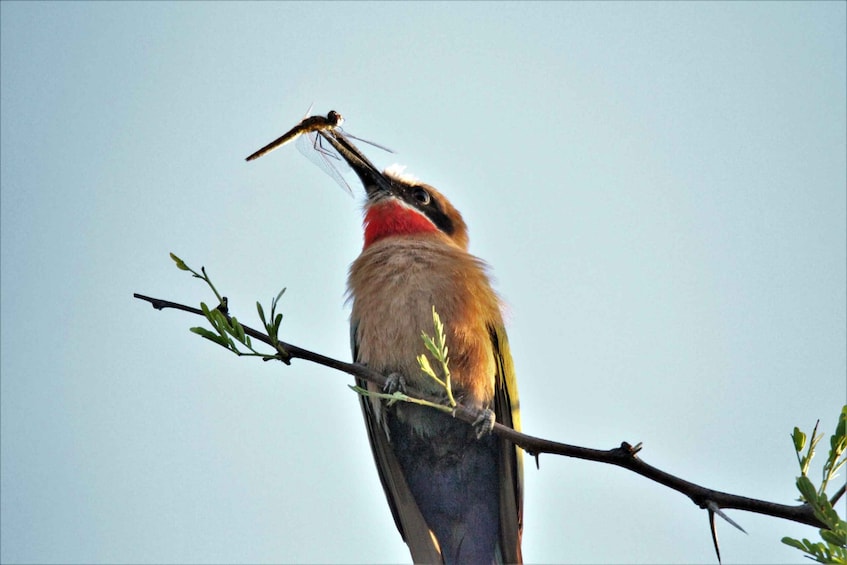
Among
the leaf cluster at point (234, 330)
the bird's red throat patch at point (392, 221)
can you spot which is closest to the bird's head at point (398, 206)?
the bird's red throat patch at point (392, 221)

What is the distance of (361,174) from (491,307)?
1745 mm

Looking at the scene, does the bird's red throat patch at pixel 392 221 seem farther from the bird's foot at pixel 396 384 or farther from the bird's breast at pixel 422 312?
the bird's foot at pixel 396 384

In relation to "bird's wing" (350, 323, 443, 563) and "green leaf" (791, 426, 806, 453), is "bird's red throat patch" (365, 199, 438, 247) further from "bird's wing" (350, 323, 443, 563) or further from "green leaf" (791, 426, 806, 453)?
"green leaf" (791, 426, 806, 453)

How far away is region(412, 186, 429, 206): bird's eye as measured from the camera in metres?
6.56

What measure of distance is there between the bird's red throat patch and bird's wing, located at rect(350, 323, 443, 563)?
91cm

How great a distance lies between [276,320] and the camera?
302cm

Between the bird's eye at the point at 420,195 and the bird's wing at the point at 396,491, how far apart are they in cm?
152

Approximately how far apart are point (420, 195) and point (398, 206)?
40 centimetres

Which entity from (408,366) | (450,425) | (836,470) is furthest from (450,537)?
(836,470)

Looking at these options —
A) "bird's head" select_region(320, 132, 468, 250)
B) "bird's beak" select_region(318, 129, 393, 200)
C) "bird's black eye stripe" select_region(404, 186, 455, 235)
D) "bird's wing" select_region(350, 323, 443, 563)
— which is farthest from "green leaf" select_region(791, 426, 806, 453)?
"bird's black eye stripe" select_region(404, 186, 455, 235)

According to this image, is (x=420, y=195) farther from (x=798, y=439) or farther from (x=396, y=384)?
(x=798, y=439)

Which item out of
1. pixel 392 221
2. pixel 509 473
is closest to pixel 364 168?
pixel 392 221

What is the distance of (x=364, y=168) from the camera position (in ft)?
21.0

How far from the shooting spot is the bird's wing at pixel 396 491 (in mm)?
5133
